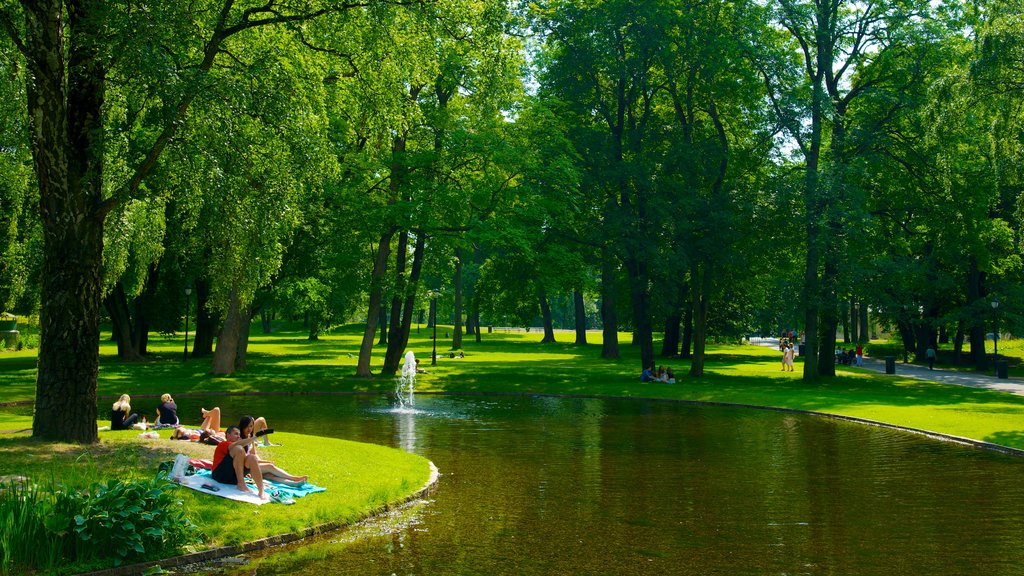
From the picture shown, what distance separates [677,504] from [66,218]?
11999 mm

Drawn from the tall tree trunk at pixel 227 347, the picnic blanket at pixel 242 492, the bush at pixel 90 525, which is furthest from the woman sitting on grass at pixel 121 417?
the tall tree trunk at pixel 227 347

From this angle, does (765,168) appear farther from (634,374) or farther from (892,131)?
(634,374)

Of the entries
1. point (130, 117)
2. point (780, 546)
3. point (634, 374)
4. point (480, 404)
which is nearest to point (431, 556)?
point (780, 546)

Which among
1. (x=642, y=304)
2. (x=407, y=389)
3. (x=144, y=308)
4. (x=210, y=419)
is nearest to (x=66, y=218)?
(x=210, y=419)

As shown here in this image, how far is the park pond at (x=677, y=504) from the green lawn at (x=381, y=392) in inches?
44.9

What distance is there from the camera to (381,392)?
3581 centimetres

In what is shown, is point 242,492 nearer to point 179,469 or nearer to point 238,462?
point 238,462

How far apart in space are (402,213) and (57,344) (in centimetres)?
2247

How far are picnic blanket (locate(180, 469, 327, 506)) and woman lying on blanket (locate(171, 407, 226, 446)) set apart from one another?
3.69 m

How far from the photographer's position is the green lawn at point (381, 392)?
526 inches

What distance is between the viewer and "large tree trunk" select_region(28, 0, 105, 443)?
14812 mm

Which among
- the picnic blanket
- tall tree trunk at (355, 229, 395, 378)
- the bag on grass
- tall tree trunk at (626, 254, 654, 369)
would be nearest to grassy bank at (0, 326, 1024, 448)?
tall tree trunk at (355, 229, 395, 378)

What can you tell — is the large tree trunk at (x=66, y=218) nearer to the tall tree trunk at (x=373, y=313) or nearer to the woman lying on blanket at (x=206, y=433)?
the woman lying on blanket at (x=206, y=433)

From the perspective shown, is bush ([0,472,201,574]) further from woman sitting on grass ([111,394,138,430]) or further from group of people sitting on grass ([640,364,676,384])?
group of people sitting on grass ([640,364,676,384])
